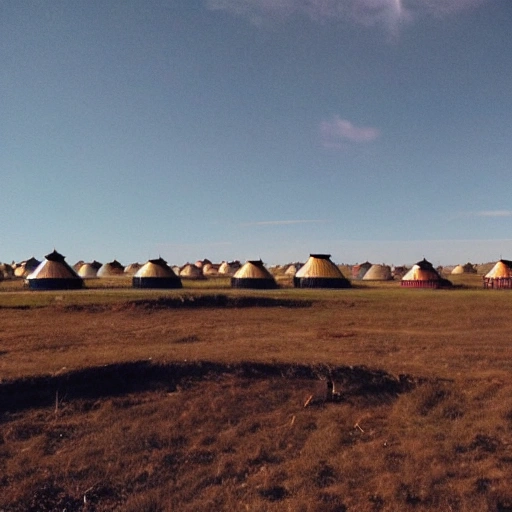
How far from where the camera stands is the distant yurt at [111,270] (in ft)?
295

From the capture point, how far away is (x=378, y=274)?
78.8 m

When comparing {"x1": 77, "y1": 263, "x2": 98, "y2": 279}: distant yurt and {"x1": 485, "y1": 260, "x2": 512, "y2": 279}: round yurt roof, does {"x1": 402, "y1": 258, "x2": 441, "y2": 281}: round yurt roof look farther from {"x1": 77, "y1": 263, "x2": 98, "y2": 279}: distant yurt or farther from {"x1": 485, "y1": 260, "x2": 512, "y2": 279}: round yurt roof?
{"x1": 77, "y1": 263, "x2": 98, "y2": 279}: distant yurt

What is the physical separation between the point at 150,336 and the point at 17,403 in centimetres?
863

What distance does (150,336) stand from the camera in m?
23.3

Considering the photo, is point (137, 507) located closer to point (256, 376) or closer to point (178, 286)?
point (256, 376)

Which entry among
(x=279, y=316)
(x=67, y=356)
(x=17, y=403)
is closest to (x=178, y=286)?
(x=279, y=316)

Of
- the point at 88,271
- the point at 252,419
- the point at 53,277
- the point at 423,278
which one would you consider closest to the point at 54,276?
the point at 53,277

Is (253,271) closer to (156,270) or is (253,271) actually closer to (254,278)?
(254,278)

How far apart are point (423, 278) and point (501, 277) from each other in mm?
8252

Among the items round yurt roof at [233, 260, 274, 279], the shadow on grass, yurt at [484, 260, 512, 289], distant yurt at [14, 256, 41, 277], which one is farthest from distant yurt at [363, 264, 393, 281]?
the shadow on grass

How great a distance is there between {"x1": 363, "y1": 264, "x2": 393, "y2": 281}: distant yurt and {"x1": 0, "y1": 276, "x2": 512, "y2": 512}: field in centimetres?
5389

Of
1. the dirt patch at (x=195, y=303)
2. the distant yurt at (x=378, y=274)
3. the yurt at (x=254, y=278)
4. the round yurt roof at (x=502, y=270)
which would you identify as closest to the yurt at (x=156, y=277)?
the yurt at (x=254, y=278)

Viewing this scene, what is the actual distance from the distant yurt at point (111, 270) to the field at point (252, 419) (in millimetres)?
65649

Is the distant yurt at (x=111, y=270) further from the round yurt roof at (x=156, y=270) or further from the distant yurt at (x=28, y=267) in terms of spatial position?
the round yurt roof at (x=156, y=270)
